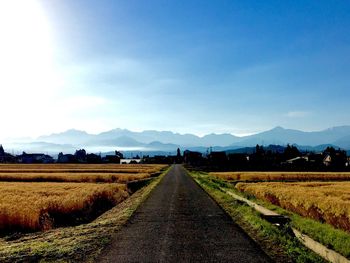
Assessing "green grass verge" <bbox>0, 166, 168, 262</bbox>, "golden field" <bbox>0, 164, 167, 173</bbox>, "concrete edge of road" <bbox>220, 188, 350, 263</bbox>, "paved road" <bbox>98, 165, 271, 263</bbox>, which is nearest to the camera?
"concrete edge of road" <bbox>220, 188, 350, 263</bbox>

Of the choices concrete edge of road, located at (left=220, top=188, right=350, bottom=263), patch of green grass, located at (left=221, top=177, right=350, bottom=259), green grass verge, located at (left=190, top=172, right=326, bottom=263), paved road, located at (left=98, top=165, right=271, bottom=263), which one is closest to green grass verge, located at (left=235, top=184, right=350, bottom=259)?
patch of green grass, located at (left=221, top=177, right=350, bottom=259)

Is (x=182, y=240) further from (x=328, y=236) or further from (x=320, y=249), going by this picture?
(x=328, y=236)

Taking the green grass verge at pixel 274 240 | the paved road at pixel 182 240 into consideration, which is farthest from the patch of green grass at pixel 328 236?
the paved road at pixel 182 240

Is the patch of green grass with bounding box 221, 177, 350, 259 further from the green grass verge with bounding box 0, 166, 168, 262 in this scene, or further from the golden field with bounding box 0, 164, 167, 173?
the golden field with bounding box 0, 164, 167, 173

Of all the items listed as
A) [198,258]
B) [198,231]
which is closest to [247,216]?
[198,231]

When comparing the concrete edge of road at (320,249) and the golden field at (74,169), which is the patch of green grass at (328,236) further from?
the golden field at (74,169)

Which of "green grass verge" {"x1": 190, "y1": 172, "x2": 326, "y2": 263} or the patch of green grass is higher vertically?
the patch of green grass

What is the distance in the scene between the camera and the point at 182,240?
11859mm

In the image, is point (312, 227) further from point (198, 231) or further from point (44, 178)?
point (44, 178)

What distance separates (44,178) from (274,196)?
39490mm

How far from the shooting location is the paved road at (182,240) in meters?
9.76

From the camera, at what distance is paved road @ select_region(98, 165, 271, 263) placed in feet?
32.0

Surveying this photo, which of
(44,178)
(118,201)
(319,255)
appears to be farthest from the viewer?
(44,178)

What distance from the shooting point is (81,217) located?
1953cm
